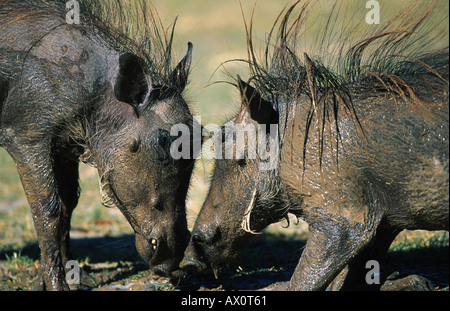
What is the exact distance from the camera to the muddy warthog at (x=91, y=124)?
4.43m

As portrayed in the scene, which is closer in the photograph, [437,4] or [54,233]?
[437,4]

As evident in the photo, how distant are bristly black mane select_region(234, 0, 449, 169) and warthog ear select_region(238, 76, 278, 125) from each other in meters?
0.14

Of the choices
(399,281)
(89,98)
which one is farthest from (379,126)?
(89,98)

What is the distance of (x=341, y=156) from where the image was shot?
12.7 ft

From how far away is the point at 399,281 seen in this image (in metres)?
4.55

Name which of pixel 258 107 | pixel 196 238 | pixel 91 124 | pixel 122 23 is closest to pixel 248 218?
pixel 196 238

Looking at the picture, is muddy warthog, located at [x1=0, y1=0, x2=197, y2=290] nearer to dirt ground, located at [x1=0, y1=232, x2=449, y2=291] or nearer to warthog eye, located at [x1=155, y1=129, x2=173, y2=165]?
warthog eye, located at [x1=155, y1=129, x2=173, y2=165]

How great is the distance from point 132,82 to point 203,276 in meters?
1.84

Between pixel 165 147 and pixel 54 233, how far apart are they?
42.5 inches

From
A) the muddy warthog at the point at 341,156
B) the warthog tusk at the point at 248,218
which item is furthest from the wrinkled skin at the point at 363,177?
the warthog tusk at the point at 248,218

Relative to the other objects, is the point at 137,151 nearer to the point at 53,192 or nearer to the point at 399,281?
the point at 53,192

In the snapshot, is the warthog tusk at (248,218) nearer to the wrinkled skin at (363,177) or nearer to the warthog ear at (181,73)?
the wrinkled skin at (363,177)

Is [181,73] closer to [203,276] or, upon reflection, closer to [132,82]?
[132,82]

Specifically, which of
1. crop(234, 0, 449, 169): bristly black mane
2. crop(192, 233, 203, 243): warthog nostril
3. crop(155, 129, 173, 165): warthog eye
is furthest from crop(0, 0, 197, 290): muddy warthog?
crop(234, 0, 449, 169): bristly black mane
